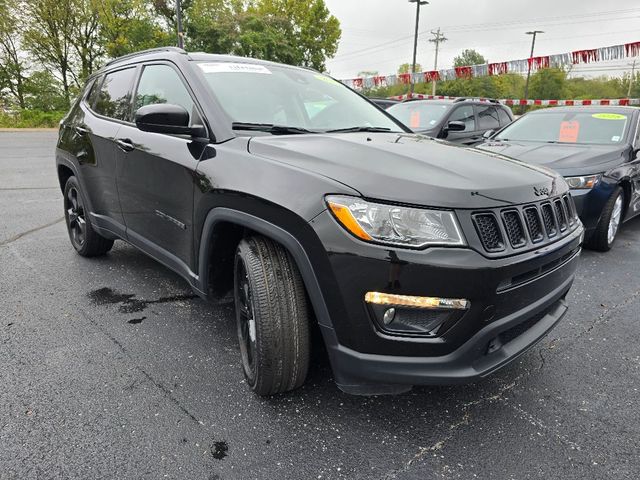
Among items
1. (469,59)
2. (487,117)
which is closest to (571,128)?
(487,117)

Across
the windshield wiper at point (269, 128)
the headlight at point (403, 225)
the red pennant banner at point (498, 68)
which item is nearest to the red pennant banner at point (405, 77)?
the red pennant banner at point (498, 68)

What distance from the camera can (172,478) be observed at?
180 cm

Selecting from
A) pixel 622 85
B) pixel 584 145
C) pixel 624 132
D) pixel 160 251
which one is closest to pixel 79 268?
pixel 160 251

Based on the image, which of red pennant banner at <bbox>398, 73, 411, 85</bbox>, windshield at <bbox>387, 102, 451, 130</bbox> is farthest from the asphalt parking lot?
red pennant banner at <bbox>398, 73, 411, 85</bbox>

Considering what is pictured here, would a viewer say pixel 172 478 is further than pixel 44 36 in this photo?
No

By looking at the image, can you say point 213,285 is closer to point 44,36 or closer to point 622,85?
point 44,36

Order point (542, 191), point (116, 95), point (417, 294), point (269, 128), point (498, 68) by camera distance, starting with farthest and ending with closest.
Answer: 1. point (498, 68)
2. point (116, 95)
3. point (269, 128)
4. point (542, 191)
5. point (417, 294)

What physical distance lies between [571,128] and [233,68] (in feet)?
15.1

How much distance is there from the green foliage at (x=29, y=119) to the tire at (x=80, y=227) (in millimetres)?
27383

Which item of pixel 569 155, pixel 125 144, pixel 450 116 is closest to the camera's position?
pixel 125 144

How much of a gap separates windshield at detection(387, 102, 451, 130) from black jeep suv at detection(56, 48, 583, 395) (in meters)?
5.71

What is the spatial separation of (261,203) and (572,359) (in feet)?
6.71

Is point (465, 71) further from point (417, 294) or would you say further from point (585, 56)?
point (417, 294)

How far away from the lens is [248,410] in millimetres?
2215
